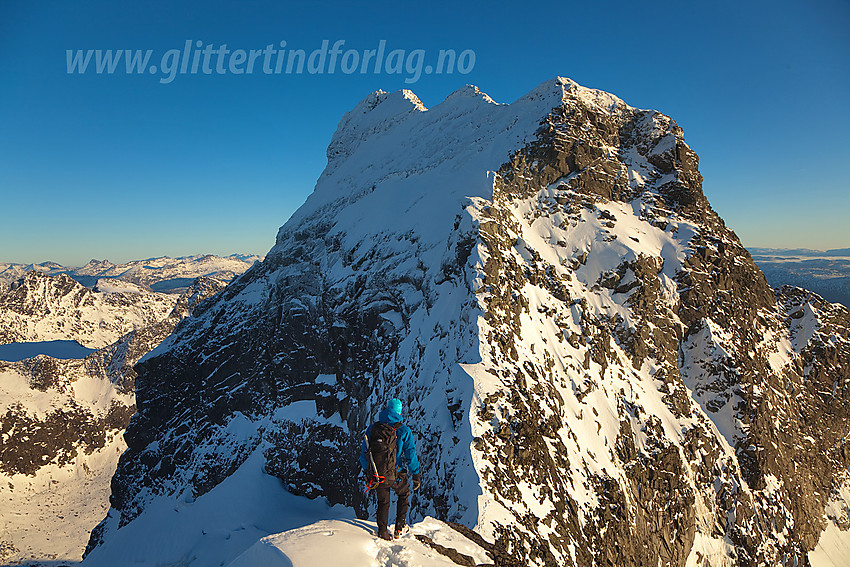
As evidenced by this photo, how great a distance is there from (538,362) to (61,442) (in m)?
173

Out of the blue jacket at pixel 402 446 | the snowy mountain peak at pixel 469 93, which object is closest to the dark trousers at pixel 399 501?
the blue jacket at pixel 402 446

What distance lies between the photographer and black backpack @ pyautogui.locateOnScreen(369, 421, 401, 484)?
9.48 metres

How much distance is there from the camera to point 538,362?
2645 cm

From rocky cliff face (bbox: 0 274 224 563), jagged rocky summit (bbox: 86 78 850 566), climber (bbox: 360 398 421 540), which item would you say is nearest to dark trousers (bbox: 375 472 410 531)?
climber (bbox: 360 398 421 540)

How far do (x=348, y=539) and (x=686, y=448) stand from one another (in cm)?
3163

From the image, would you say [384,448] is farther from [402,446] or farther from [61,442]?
[61,442]

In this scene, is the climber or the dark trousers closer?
the dark trousers

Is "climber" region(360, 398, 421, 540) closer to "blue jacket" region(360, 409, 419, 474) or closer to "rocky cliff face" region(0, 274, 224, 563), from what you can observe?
"blue jacket" region(360, 409, 419, 474)

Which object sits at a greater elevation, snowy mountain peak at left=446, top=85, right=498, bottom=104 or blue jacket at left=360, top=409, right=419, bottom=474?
snowy mountain peak at left=446, top=85, right=498, bottom=104

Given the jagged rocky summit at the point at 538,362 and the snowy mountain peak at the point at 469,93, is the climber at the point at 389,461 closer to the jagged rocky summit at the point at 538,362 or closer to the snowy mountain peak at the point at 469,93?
the jagged rocky summit at the point at 538,362

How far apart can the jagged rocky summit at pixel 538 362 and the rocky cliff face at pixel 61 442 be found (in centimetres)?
7711

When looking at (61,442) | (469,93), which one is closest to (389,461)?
(469,93)

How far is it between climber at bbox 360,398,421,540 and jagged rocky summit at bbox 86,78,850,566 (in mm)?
3862

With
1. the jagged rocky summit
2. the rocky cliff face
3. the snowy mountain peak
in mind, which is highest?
the snowy mountain peak
